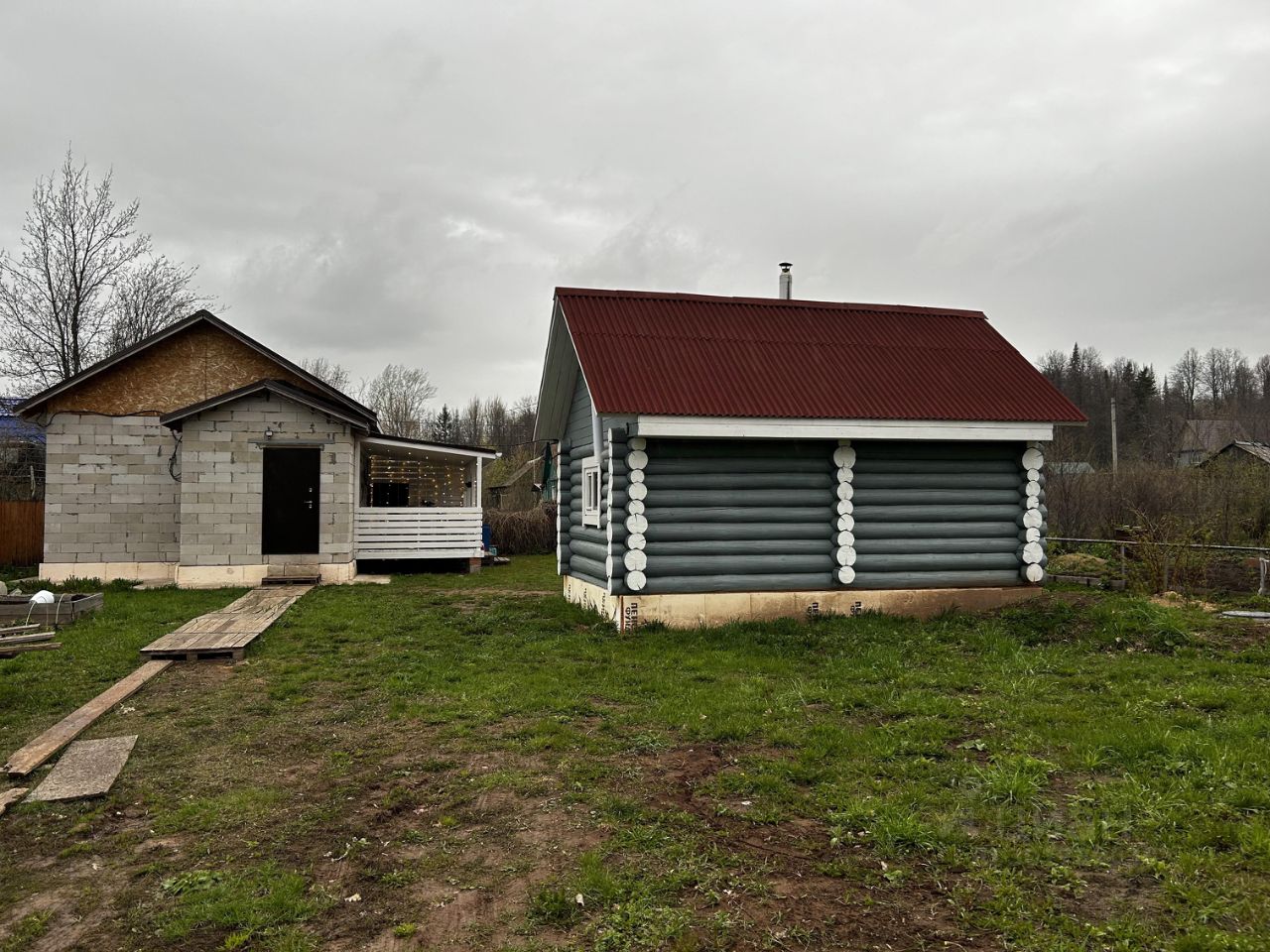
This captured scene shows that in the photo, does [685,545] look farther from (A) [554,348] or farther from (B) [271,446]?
(B) [271,446]

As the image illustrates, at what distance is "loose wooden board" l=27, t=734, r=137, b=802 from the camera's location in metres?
5.53

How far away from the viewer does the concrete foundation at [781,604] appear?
11.5 m

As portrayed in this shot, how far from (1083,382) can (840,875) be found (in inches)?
2965

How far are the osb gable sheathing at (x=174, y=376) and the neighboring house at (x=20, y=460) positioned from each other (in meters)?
12.1

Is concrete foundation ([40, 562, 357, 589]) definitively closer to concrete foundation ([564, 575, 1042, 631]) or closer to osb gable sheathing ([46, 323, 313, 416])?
osb gable sheathing ([46, 323, 313, 416])

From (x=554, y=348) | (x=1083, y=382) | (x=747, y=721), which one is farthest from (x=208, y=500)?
(x=1083, y=382)

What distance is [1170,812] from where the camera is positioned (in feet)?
15.7

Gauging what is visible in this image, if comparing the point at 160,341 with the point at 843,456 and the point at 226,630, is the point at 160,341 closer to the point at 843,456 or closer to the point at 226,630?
the point at 226,630

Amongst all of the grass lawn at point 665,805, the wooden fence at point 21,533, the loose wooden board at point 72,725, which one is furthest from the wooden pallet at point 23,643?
the wooden fence at point 21,533

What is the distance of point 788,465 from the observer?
1206cm

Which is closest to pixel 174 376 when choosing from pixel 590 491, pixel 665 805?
pixel 590 491

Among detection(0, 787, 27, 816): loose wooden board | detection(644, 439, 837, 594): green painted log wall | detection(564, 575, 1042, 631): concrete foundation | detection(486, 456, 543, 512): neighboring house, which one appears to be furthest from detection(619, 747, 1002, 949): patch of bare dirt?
detection(486, 456, 543, 512): neighboring house

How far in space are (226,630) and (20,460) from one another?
25.1m

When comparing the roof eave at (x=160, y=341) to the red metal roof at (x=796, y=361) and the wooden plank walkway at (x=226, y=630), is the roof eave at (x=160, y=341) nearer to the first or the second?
the wooden plank walkway at (x=226, y=630)
